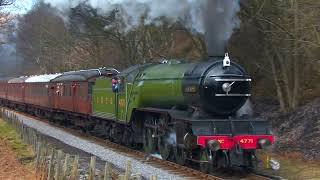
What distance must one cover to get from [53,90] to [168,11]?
515 inches

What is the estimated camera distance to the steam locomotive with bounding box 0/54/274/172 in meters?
12.0

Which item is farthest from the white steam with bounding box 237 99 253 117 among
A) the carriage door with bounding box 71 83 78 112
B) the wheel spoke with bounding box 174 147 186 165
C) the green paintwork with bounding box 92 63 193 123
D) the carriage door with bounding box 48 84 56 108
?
the carriage door with bounding box 48 84 56 108

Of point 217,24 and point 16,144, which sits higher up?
point 217,24

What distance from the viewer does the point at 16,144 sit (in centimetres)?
1802

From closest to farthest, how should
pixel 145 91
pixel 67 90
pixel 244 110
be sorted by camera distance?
pixel 244 110 → pixel 145 91 → pixel 67 90

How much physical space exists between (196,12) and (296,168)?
5.54 m

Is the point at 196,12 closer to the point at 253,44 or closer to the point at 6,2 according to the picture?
the point at 253,44

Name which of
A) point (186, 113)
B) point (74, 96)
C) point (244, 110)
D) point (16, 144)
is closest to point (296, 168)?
point (244, 110)

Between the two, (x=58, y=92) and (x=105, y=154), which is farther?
(x=58, y=92)

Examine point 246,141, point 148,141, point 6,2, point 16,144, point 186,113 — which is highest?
point 6,2

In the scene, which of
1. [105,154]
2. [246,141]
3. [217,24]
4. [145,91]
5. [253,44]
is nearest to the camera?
[246,141]

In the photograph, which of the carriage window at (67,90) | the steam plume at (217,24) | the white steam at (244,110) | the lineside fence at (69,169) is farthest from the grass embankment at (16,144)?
the steam plume at (217,24)

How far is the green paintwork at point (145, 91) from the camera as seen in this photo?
1373 cm

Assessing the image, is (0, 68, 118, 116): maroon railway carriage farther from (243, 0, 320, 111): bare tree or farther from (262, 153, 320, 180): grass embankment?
(262, 153, 320, 180): grass embankment
